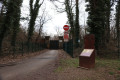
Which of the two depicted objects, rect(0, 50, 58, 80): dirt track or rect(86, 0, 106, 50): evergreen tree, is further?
rect(86, 0, 106, 50): evergreen tree

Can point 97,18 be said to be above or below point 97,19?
above

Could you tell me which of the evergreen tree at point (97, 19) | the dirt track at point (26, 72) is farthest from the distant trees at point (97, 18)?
the dirt track at point (26, 72)

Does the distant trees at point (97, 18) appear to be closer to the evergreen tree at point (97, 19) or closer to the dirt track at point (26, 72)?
the evergreen tree at point (97, 19)

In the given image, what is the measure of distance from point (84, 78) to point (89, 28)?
11.0 m

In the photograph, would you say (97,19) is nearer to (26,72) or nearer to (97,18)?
(97,18)

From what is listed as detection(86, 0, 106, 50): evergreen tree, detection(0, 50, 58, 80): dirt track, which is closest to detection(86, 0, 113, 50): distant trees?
detection(86, 0, 106, 50): evergreen tree

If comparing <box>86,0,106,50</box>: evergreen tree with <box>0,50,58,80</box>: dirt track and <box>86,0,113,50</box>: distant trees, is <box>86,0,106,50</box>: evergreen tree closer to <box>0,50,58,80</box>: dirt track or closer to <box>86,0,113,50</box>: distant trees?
<box>86,0,113,50</box>: distant trees

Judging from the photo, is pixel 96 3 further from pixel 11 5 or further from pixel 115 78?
pixel 115 78

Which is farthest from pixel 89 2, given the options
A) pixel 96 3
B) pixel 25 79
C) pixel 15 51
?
pixel 25 79

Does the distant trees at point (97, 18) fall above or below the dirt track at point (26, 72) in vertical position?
above

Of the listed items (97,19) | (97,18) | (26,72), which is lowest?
(26,72)

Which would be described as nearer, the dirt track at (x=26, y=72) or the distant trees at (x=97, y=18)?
the dirt track at (x=26, y=72)

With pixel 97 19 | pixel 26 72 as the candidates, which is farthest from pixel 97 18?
pixel 26 72

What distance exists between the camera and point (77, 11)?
22344mm
